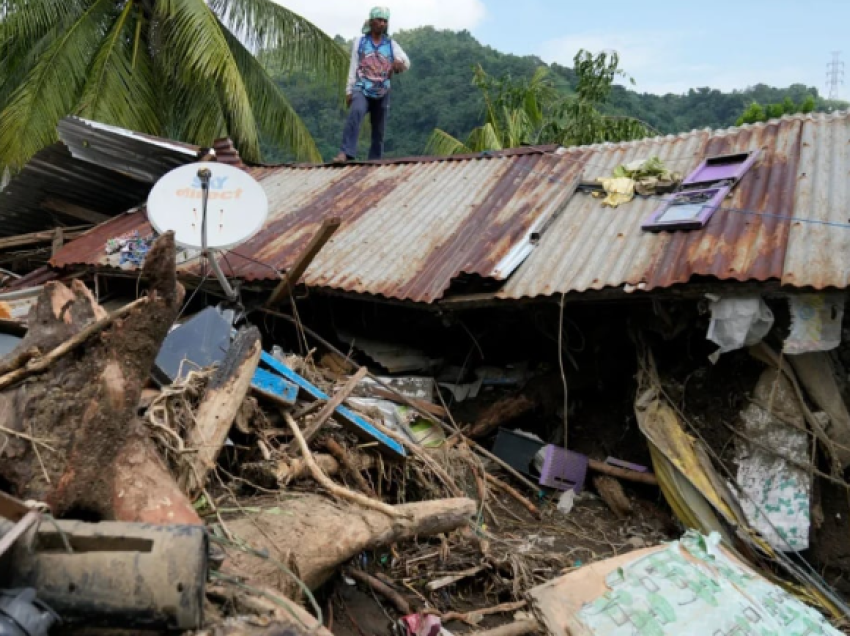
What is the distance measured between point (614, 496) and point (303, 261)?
124 inches

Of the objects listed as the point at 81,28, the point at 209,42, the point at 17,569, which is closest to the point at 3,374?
the point at 17,569

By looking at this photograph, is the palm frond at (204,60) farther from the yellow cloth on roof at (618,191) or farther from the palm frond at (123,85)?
the yellow cloth on roof at (618,191)

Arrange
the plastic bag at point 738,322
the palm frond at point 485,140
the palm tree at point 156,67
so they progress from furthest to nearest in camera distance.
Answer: the palm frond at point 485,140 < the palm tree at point 156,67 < the plastic bag at point 738,322

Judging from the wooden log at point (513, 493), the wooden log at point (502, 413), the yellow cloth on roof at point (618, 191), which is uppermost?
the yellow cloth on roof at point (618, 191)

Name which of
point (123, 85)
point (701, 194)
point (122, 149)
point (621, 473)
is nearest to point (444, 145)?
point (123, 85)

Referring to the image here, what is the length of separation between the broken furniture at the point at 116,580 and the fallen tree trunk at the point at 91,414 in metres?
0.38

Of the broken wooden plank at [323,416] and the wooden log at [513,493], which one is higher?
the broken wooden plank at [323,416]

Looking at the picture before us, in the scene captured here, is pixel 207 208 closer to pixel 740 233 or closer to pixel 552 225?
pixel 552 225

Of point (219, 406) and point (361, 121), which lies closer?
point (219, 406)

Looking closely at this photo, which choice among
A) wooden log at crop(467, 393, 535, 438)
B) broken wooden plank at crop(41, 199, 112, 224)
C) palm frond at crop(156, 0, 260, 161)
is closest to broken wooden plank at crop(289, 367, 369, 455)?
wooden log at crop(467, 393, 535, 438)

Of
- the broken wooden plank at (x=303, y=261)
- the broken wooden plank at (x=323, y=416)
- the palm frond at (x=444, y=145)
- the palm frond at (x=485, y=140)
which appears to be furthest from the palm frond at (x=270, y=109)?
the broken wooden plank at (x=323, y=416)

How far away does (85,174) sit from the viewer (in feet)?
29.5

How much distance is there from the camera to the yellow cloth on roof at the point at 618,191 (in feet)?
21.7

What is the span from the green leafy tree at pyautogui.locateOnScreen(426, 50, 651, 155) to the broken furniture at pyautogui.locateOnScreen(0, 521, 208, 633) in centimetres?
1173
